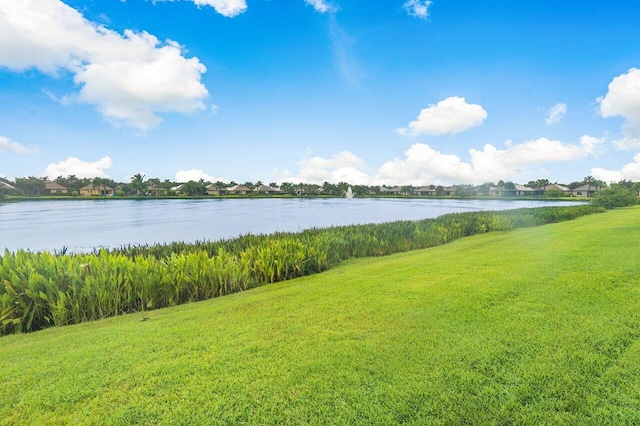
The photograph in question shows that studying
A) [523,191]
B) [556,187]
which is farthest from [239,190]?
[556,187]

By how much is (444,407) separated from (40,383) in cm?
341

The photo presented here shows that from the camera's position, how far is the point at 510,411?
2.45m

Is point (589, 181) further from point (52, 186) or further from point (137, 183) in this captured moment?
point (52, 186)

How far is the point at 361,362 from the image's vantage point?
3.04 meters

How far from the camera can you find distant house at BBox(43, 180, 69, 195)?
94894mm

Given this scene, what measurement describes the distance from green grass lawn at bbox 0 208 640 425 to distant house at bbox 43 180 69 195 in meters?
116

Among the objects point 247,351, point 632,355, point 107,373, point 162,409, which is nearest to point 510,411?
point 632,355

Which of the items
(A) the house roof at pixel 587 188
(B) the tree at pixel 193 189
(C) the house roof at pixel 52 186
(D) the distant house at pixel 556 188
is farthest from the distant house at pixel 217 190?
(A) the house roof at pixel 587 188

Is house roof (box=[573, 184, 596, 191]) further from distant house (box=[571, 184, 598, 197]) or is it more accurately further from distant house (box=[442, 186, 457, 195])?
distant house (box=[442, 186, 457, 195])

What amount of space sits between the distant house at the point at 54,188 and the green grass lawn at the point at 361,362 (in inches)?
4558

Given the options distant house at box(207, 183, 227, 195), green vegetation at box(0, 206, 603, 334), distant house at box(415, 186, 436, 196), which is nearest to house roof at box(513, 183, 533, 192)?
distant house at box(415, 186, 436, 196)

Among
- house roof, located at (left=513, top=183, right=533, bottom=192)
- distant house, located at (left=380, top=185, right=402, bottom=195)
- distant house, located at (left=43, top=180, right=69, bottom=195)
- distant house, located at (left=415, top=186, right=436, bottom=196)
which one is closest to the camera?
distant house, located at (left=43, top=180, right=69, bottom=195)

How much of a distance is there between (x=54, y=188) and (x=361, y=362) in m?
121

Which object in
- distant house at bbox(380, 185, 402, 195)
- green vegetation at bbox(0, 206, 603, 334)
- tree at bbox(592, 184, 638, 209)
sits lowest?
green vegetation at bbox(0, 206, 603, 334)
